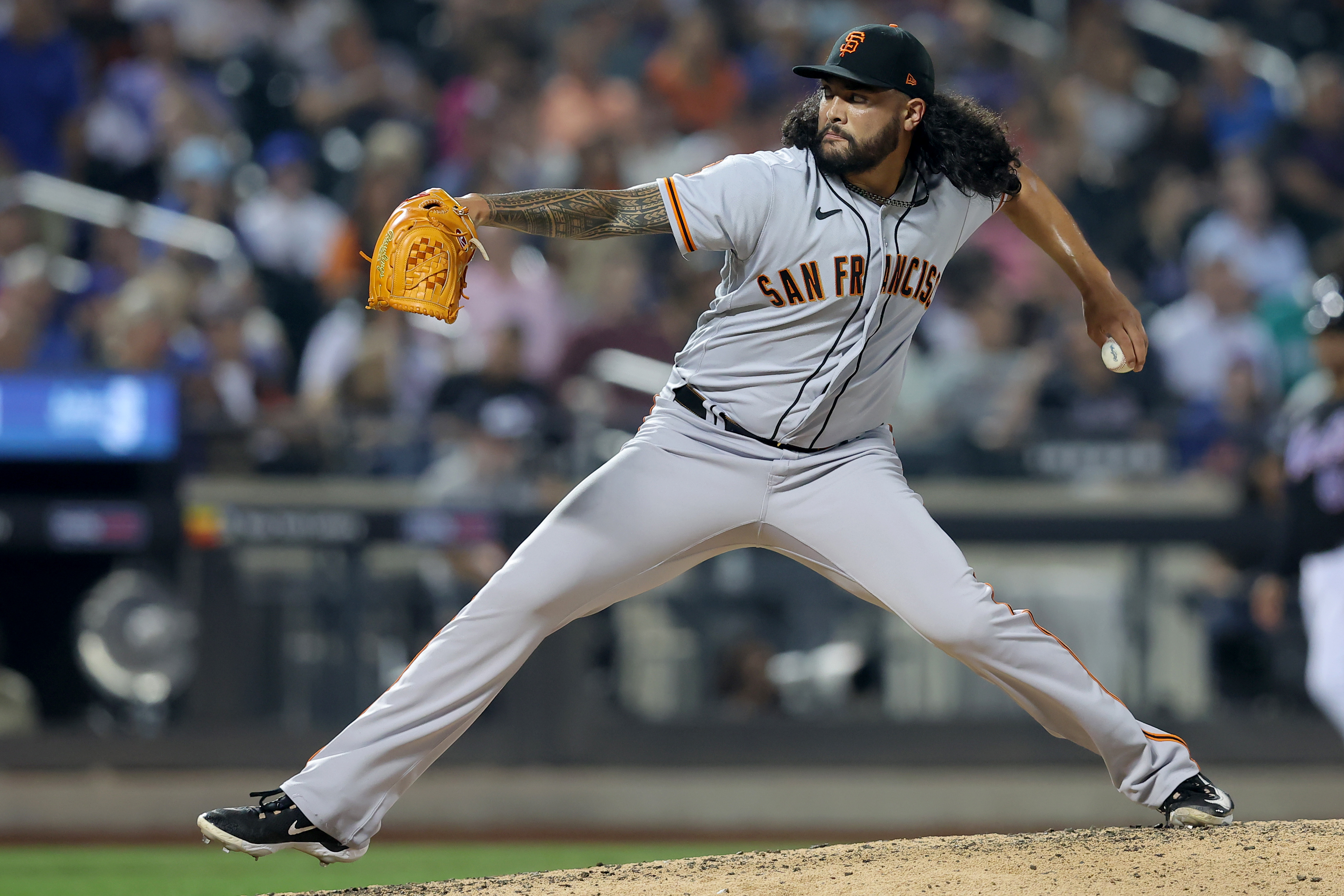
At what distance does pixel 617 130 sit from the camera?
8.74m

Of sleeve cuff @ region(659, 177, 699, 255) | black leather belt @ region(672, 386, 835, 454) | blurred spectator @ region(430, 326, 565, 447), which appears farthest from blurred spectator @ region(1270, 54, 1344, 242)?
sleeve cuff @ region(659, 177, 699, 255)

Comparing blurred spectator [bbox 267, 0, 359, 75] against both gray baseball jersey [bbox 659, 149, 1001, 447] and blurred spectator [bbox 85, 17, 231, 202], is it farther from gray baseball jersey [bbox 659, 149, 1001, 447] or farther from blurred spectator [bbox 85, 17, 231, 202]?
gray baseball jersey [bbox 659, 149, 1001, 447]

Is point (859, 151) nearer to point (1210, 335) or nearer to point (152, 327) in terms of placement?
point (152, 327)

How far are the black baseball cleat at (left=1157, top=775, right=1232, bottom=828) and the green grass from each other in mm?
1644

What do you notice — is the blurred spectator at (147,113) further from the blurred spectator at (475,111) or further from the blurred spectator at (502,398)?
the blurred spectator at (502,398)

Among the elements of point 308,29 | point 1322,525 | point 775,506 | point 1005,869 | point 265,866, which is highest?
point 308,29

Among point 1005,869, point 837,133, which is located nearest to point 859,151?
point 837,133

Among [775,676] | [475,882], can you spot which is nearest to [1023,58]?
[775,676]

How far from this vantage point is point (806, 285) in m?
3.47

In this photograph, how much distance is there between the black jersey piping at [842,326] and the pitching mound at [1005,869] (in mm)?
1028

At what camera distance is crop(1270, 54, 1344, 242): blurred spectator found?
9000 mm

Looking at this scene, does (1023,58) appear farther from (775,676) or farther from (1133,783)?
(1133,783)

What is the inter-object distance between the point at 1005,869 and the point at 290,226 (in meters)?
6.15

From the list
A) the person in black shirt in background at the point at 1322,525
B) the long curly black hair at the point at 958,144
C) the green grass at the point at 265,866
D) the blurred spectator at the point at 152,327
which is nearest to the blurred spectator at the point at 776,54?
the blurred spectator at the point at 152,327
